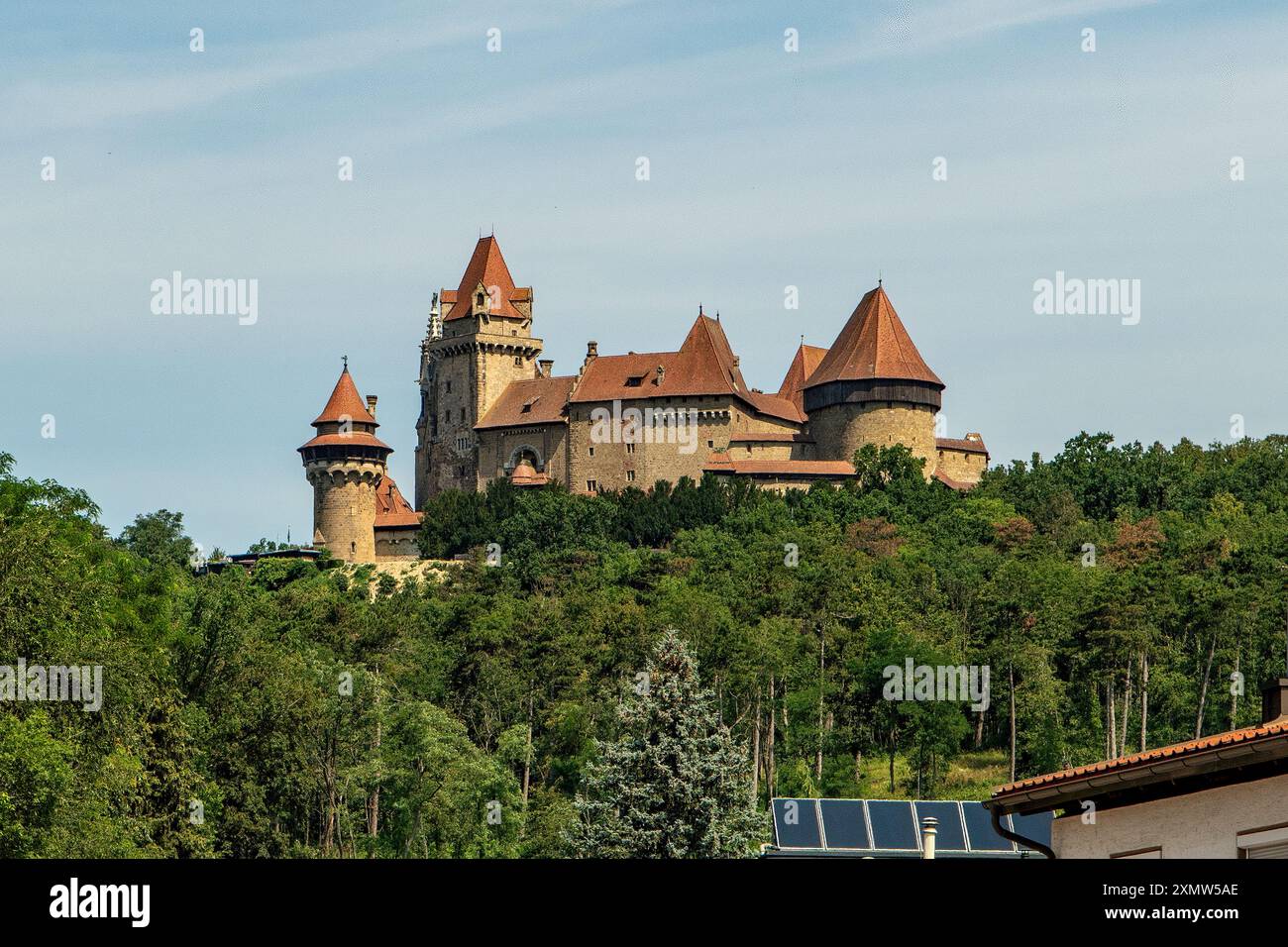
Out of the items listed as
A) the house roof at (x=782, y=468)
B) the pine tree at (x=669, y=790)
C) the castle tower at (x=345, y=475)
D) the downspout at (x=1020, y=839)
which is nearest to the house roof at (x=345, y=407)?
the castle tower at (x=345, y=475)

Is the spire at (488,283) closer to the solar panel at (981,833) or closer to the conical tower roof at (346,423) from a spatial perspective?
the conical tower roof at (346,423)

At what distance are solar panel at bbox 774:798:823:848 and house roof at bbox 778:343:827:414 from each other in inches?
2999

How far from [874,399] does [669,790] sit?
62763 mm

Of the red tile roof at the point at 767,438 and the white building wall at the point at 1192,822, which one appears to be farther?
the red tile roof at the point at 767,438

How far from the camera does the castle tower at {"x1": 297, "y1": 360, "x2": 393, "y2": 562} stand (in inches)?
3745

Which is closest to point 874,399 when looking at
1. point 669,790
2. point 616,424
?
point 616,424

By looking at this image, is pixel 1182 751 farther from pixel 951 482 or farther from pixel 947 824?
pixel 951 482

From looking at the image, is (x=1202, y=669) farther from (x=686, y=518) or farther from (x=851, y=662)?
(x=686, y=518)

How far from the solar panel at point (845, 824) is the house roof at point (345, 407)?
2946 inches

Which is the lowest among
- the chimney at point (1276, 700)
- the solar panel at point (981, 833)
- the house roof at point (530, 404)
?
the solar panel at point (981, 833)

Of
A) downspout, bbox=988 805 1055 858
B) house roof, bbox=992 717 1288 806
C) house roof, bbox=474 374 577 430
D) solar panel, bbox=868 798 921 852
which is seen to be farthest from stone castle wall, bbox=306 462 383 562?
house roof, bbox=992 717 1288 806

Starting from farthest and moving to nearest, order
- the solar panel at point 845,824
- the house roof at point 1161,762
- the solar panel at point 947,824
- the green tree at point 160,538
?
the green tree at point 160,538 → the solar panel at point 845,824 → the solar panel at point 947,824 → the house roof at point 1161,762

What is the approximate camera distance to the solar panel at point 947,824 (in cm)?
2539
